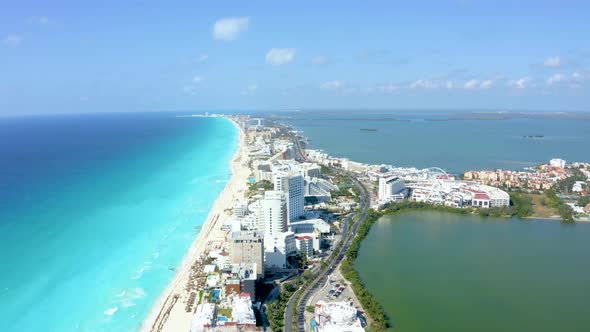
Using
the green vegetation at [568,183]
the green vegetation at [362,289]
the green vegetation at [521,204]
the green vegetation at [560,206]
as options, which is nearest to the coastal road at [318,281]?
the green vegetation at [362,289]

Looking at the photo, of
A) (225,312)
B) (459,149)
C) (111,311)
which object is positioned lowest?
(111,311)

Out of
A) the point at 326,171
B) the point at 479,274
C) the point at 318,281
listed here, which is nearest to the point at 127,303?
the point at 318,281

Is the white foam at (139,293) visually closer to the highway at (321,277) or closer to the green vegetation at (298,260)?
the highway at (321,277)

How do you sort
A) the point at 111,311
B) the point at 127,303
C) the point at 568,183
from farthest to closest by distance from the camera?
the point at 568,183, the point at 127,303, the point at 111,311

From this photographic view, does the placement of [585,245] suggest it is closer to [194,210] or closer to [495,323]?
[495,323]

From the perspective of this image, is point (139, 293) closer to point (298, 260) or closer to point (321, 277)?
point (298, 260)

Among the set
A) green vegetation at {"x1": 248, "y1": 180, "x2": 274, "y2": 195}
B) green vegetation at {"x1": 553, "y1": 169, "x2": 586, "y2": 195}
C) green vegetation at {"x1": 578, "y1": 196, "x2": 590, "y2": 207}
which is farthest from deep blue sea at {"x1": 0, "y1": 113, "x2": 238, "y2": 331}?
green vegetation at {"x1": 553, "y1": 169, "x2": 586, "y2": 195}

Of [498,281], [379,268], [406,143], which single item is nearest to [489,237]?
[498,281]

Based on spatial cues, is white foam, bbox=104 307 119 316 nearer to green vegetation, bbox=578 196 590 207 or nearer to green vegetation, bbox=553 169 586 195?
green vegetation, bbox=578 196 590 207
